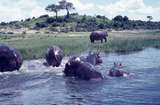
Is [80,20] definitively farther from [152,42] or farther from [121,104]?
[121,104]

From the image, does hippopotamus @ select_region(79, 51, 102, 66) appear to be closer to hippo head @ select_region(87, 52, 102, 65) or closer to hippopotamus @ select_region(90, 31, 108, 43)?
hippo head @ select_region(87, 52, 102, 65)

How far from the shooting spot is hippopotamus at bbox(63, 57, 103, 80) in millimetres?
39125

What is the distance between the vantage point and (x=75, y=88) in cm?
3562

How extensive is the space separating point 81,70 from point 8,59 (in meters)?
8.22

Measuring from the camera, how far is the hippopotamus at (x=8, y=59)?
44062 mm

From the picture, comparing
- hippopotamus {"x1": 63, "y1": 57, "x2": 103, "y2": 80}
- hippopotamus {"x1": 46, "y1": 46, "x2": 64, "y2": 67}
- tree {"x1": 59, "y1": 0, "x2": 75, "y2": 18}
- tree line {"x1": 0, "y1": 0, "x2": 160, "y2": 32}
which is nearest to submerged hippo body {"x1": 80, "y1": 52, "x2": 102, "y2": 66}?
hippopotamus {"x1": 63, "y1": 57, "x2": 103, "y2": 80}

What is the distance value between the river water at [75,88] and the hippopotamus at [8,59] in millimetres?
965

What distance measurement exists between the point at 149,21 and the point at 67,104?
13640 cm

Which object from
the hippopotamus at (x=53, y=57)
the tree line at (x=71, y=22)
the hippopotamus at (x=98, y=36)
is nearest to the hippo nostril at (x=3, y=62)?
the hippopotamus at (x=53, y=57)

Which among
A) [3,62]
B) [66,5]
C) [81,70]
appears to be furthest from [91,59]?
[66,5]

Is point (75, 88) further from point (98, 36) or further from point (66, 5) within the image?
point (66, 5)

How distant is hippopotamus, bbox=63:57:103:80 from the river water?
82cm

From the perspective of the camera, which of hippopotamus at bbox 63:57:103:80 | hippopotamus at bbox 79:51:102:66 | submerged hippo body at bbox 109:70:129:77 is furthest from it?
hippopotamus at bbox 79:51:102:66

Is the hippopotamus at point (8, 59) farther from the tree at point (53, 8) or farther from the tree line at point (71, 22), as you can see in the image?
the tree at point (53, 8)
